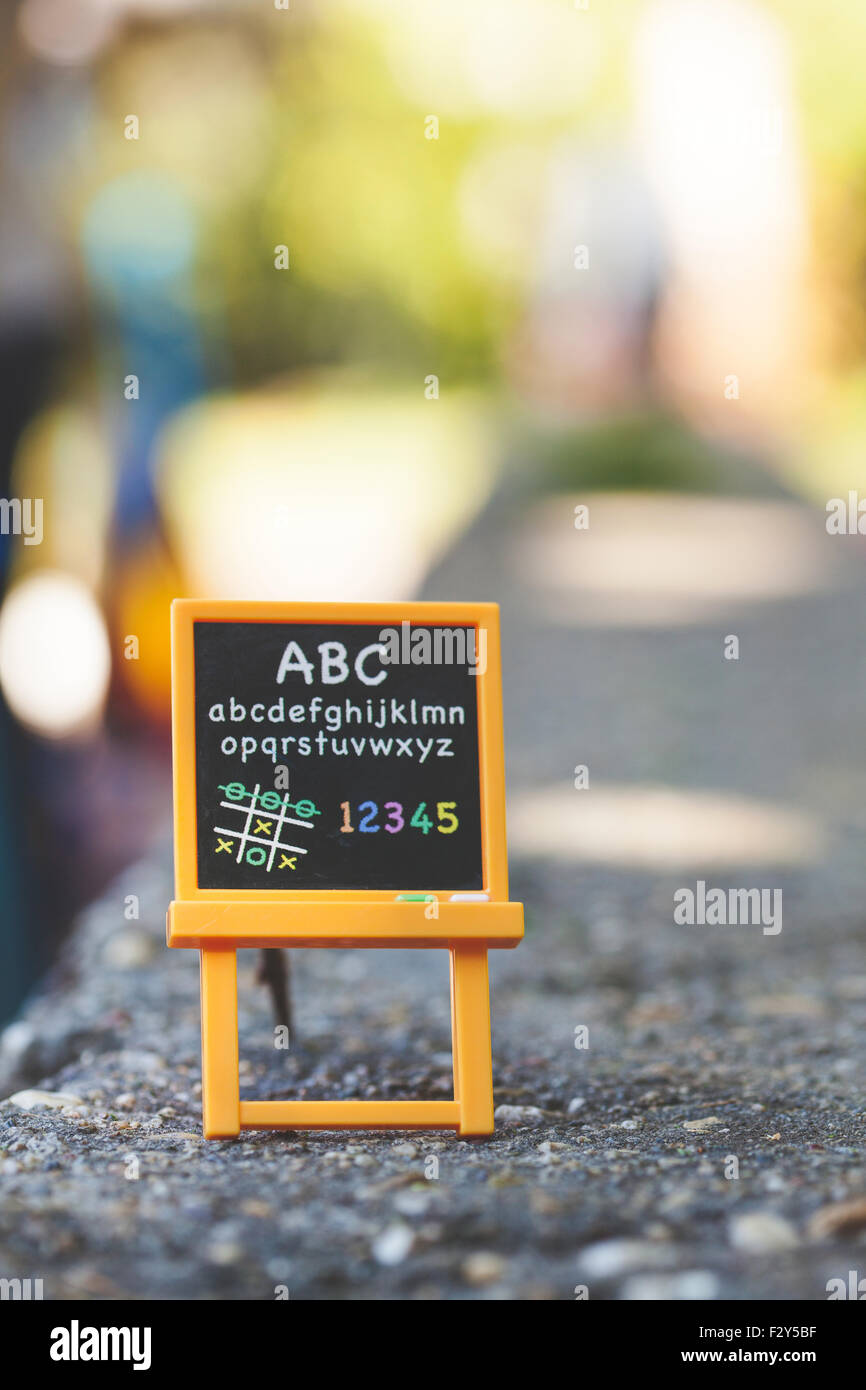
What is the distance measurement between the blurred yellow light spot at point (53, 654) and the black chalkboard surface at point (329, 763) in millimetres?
2789

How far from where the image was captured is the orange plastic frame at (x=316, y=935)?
220cm

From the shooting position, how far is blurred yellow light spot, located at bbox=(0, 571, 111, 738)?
4.99m

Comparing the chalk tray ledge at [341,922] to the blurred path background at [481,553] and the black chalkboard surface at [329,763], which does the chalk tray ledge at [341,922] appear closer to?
the black chalkboard surface at [329,763]

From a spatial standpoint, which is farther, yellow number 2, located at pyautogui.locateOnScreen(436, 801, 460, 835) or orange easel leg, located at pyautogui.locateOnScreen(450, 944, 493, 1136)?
yellow number 2, located at pyautogui.locateOnScreen(436, 801, 460, 835)


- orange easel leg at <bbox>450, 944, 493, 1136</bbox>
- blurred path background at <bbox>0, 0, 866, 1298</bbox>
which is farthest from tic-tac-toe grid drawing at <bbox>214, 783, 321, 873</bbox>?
blurred path background at <bbox>0, 0, 866, 1298</bbox>

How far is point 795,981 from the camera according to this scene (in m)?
3.40

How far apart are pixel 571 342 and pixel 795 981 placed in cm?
1613

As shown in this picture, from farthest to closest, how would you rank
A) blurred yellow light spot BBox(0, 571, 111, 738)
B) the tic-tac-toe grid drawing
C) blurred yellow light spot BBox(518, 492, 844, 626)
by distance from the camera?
1. blurred yellow light spot BBox(518, 492, 844, 626)
2. blurred yellow light spot BBox(0, 571, 111, 738)
3. the tic-tac-toe grid drawing

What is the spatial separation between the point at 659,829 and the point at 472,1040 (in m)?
2.60

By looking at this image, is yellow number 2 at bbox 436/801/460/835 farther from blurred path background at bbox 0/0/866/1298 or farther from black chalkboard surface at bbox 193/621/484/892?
blurred path background at bbox 0/0/866/1298

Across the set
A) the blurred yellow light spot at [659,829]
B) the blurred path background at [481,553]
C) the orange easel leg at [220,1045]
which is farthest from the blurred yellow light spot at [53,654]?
the orange easel leg at [220,1045]

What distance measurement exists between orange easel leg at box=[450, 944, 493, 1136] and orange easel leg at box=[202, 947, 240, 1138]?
32 centimetres

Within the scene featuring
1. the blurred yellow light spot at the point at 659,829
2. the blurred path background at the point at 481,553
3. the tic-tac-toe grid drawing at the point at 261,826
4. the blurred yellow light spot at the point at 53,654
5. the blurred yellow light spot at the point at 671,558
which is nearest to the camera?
the blurred path background at the point at 481,553

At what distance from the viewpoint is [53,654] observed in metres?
5.14
